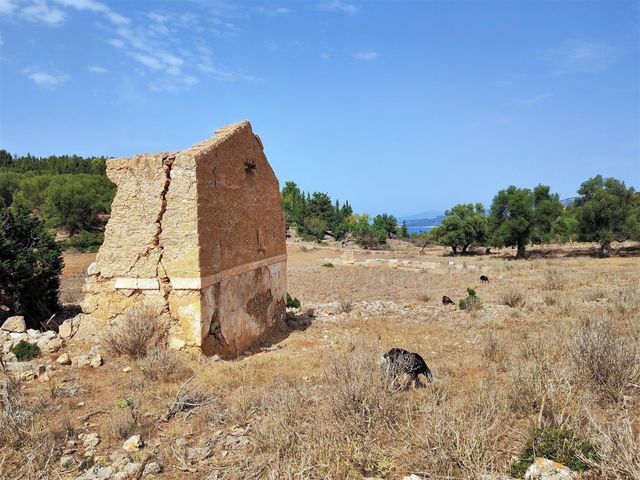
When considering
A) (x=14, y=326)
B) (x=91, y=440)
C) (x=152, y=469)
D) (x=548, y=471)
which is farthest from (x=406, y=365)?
(x=14, y=326)

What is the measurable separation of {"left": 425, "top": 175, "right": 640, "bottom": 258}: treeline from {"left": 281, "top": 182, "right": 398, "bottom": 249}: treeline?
608 inches

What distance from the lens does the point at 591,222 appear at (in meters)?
30.9

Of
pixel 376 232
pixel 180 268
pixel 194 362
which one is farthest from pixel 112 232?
pixel 376 232

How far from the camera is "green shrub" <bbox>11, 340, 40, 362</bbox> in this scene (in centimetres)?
694

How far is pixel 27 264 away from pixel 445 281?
16.7m

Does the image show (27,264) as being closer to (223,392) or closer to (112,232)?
(112,232)

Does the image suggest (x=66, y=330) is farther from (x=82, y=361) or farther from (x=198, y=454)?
(x=198, y=454)

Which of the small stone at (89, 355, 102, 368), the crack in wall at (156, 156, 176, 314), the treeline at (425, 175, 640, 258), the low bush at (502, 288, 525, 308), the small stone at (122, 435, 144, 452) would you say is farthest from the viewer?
the treeline at (425, 175, 640, 258)

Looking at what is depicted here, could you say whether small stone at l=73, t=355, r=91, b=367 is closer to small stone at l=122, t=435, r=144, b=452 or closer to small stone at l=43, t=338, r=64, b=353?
small stone at l=43, t=338, r=64, b=353

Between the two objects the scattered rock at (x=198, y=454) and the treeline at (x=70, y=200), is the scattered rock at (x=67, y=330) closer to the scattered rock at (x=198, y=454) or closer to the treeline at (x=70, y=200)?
the scattered rock at (x=198, y=454)

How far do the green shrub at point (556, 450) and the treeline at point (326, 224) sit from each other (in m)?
46.4

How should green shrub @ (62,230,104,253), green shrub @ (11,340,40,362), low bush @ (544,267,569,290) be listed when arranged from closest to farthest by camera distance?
green shrub @ (11,340,40,362)
low bush @ (544,267,569,290)
green shrub @ (62,230,104,253)

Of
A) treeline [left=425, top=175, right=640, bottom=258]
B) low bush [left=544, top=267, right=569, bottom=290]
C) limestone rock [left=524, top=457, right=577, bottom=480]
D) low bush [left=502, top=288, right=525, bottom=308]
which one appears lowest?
low bush [left=502, top=288, right=525, bottom=308]

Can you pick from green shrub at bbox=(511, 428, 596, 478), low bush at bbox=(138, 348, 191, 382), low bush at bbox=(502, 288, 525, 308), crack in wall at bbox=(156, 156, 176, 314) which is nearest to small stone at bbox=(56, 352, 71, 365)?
low bush at bbox=(138, 348, 191, 382)
